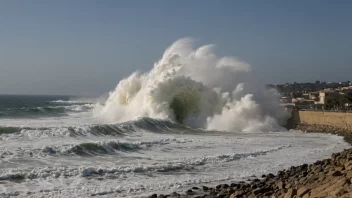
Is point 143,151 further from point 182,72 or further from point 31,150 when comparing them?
point 182,72

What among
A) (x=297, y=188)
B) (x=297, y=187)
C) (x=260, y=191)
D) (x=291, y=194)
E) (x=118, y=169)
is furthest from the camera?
(x=118, y=169)

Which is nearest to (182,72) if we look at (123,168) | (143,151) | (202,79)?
(202,79)

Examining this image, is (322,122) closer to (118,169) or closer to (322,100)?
(118,169)

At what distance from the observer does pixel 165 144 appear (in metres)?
17.8

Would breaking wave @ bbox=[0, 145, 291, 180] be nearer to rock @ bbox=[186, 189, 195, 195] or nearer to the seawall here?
rock @ bbox=[186, 189, 195, 195]

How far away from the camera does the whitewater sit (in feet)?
34.2

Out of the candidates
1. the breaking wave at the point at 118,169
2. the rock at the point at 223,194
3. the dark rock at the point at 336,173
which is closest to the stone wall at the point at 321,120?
the breaking wave at the point at 118,169

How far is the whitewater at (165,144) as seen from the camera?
10.4 m

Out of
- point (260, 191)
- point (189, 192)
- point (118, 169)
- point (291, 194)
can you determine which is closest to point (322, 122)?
point (118, 169)

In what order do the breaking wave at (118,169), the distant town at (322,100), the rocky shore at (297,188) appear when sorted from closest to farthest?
the rocky shore at (297,188) → the breaking wave at (118,169) → the distant town at (322,100)

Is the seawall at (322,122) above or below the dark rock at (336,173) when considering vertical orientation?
above

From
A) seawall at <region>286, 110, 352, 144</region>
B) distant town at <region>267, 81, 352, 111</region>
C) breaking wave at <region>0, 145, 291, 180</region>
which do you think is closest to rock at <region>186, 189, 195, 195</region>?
breaking wave at <region>0, 145, 291, 180</region>

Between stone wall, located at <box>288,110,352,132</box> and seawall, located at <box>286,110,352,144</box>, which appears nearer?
seawall, located at <box>286,110,352,144</box>

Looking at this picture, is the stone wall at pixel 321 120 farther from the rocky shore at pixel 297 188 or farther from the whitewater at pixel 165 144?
the rocky shore at pixel 297 188
